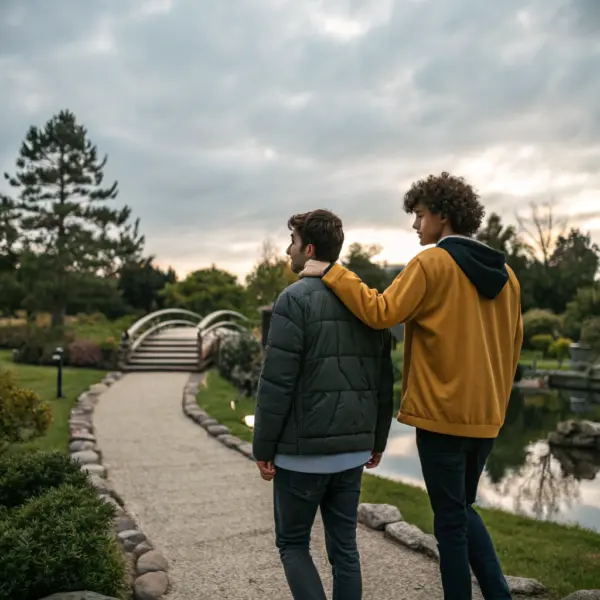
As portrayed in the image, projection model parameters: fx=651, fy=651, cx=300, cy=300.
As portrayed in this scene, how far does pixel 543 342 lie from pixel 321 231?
21328 millimetres

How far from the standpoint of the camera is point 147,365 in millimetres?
13984

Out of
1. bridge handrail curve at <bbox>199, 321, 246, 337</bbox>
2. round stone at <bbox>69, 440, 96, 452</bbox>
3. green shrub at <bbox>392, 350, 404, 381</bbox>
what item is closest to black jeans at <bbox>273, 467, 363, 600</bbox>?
round stone at <bbox>69, 440, 96, 452</bbox>

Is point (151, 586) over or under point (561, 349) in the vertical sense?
under

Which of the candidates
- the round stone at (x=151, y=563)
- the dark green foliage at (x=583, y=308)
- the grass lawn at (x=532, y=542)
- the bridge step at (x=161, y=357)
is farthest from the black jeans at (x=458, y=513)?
the dark green foliage at (x=583, y=308)

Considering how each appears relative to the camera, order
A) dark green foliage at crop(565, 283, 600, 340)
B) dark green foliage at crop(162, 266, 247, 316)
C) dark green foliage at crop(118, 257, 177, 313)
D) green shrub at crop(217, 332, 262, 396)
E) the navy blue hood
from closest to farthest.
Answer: the navy blue hood < green shrub at crop(217, 332, 262, 396) < dark green foliage at crop(565, 283, 600, 340) < dark green foliage at crop(162, 266, 247, 316) < dark green foliage at crop(118, 257, 177, 313)

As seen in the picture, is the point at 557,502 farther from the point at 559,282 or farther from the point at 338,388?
the point at 559,282

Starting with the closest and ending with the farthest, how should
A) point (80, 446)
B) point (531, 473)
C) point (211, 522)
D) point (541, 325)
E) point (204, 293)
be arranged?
1. point (211, 522)
2. point (80, 446)
3. point (531, 473)
4. point (541, 325)
5. point (204, 293)

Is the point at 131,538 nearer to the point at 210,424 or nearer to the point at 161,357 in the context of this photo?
the point at 210,424

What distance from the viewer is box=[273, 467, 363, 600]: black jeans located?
2.12m

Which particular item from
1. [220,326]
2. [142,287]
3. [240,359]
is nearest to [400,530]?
[240,359]

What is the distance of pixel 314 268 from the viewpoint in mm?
2123

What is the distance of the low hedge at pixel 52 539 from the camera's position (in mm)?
2518

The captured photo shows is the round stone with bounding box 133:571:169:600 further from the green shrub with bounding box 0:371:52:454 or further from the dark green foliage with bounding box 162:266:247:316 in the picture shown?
the dark green foliage with bounding box 162:266:247:316

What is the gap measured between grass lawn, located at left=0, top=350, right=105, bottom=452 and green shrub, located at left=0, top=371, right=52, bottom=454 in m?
0.12
